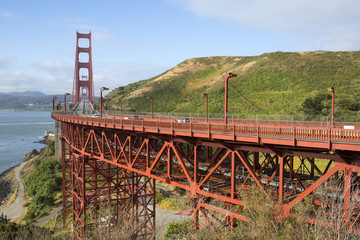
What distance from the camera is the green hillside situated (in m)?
55.2

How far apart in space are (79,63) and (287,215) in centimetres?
9434

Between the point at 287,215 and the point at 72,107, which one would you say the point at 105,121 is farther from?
the point at 72,107

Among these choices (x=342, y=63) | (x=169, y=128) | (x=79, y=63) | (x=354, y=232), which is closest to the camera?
(x=354, y=232)

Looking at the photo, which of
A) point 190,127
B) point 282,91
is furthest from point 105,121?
point 282,91

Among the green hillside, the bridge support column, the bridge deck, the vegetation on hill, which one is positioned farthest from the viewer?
the green hillside

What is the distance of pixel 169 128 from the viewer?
1659cm

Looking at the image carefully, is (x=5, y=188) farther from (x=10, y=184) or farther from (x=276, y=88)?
(x=276, y=88)

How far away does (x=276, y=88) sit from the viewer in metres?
72.9

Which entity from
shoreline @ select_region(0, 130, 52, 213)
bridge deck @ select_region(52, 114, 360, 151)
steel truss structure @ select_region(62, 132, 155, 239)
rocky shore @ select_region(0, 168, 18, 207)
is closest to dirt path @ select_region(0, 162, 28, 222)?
shoreline @ select_region(0, 130, 52, 213)

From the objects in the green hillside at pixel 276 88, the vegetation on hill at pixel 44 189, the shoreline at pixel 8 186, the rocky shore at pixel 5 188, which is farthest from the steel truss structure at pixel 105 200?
the green hillside at pixel 276 88

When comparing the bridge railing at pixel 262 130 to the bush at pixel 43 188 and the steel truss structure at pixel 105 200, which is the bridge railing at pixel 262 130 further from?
the bush at pixel 43 188

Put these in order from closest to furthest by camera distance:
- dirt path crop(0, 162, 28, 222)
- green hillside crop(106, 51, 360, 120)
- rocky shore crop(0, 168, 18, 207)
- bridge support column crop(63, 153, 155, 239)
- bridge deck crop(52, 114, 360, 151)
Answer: bridge deck crop(52, 114, 360, 151) → bridge support column crop(63, 153, 155, 239) → dirt path crop(0, 162, 28, 222) → rocky shore crop(0, 168, 18, 207) → green hillside crop(106, 51, 360, 120)

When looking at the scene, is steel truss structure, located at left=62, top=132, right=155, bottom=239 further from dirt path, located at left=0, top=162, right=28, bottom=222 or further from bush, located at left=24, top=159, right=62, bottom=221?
dirt path, located at left=0, top=162, right=28, bottom=222

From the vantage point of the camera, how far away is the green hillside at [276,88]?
181 ft
